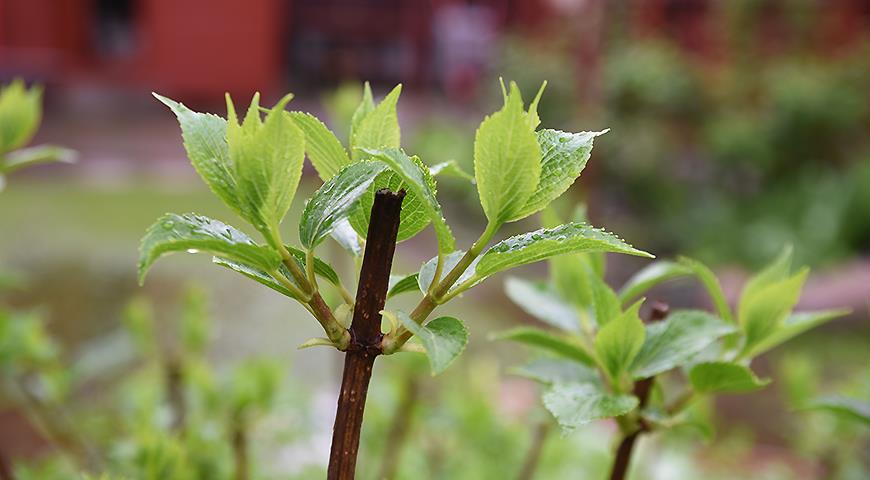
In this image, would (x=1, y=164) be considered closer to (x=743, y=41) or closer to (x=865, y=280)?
(x=865, y=280)

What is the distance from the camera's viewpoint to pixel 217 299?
4582mm

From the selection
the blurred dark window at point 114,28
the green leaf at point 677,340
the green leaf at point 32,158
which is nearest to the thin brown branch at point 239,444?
the green leaf at point 32,158

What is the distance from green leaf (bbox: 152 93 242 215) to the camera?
35cm

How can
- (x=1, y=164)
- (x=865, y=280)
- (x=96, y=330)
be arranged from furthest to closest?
1. (x=865, y=280)
2. (x=96, y=330)
3. (x=1, y=164)

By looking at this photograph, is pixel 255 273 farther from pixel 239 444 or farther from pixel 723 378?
pixel 239 444

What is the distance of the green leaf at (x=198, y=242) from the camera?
31cm

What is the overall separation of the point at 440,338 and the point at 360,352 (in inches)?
1.5

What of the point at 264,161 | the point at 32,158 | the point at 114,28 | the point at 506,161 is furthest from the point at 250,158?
the point at 114,28

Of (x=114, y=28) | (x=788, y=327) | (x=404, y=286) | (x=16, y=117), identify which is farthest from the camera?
(x=114, y=28)

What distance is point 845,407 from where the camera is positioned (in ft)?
1.70

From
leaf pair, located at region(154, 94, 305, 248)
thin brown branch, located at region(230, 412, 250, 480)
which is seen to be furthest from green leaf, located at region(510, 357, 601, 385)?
thin brown branch, located at region(230, 412, 250, 480)

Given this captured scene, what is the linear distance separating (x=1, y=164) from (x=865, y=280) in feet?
Result: 15.6

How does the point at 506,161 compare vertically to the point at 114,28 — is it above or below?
below

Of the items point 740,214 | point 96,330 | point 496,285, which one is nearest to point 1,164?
point 96,330
